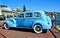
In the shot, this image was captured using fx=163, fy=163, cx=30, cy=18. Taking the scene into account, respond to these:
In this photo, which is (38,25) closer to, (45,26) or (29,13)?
(45,26)

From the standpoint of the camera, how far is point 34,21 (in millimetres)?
13250

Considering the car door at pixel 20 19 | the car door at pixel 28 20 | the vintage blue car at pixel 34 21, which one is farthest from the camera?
the car door at pixel 20 19

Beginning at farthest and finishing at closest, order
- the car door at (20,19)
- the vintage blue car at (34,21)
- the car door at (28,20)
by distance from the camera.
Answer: the car door at (20,19) → the car door at (28,20) → the vintage blue car at (34,21)

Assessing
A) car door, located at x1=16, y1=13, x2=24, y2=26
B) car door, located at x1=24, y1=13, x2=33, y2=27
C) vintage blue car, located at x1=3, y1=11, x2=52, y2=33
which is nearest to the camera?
vintage blue car, located at x1=3, y1=11, x2=52, y2=33

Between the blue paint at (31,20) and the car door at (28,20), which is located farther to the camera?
the car door at (28,20)

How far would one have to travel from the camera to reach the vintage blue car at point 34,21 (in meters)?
12.9

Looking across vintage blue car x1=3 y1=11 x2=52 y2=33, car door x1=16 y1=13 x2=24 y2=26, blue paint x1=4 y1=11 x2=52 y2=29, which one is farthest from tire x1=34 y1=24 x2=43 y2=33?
car door x1=16 y1=13 x2=24 y2=26

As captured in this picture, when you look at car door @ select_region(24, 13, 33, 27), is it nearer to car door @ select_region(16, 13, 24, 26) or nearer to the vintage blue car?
the vintage blue car

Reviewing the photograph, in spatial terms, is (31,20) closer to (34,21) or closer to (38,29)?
(34,21)

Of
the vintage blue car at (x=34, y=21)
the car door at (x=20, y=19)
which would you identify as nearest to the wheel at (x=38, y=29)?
the vintage blue car at (x=34, y=21)

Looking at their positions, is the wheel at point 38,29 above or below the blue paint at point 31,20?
below

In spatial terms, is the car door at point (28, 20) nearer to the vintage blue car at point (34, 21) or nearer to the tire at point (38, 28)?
the vintage blue car at point (34, 21)

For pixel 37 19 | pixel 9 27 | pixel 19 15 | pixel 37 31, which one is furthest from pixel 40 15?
pixel 9 27

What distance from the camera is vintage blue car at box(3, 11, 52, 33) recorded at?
12883mm
